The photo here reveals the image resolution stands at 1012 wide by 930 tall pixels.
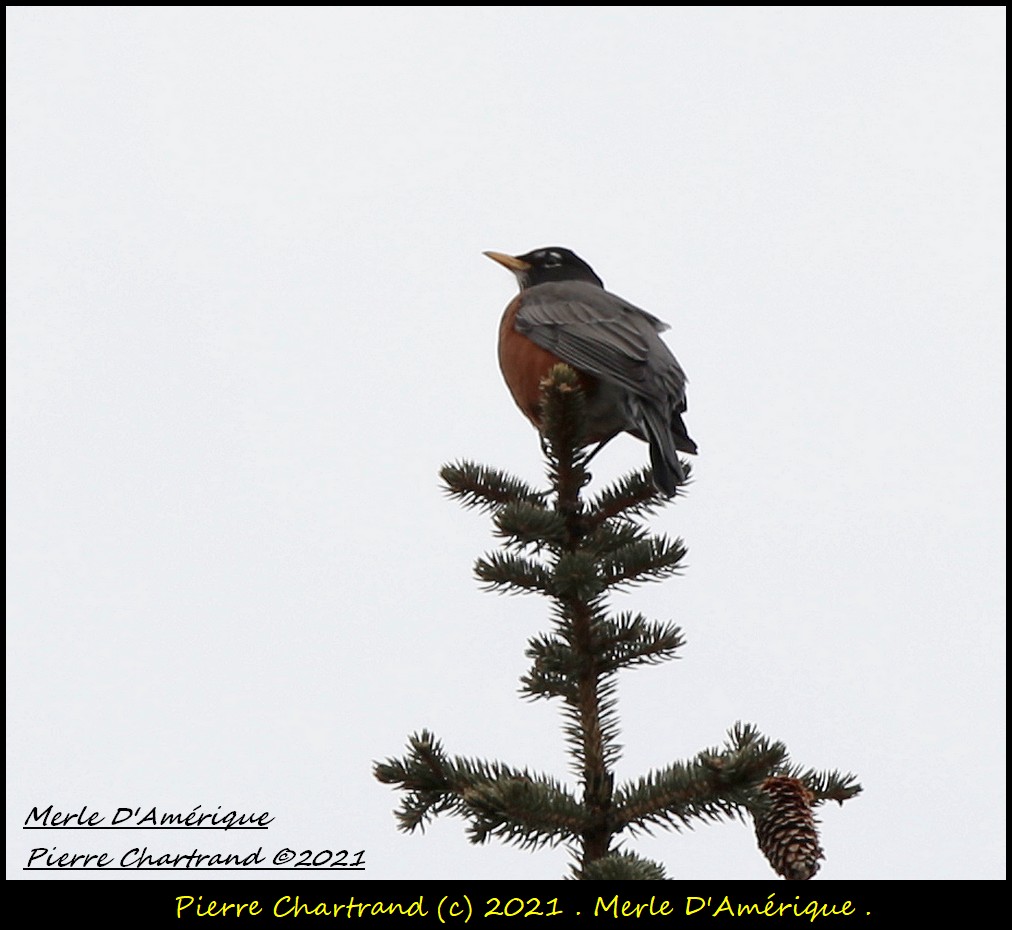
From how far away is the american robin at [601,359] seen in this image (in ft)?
15.1

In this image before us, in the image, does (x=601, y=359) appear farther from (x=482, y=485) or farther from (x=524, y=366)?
(x=482, y=485)

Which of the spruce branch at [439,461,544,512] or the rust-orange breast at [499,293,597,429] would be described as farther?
the rust-orange breast at [499,293,597,429]

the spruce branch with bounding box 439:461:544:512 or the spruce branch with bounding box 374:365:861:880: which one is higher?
the spruce branch with bounding box 439:461:544:512

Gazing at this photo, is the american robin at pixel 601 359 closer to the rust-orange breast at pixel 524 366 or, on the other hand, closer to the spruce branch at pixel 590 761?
the rust-orange breast at pixel 524 366

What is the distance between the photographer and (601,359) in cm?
481

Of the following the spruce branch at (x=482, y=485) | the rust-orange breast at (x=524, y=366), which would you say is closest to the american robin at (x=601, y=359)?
the rust-orange breast at (x=524, y=366)

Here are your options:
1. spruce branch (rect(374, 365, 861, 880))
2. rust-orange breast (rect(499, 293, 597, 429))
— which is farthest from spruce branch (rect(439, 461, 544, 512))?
rust-orange breast (rect(499, 293, 597, 429))

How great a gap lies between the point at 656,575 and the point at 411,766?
0.81 m

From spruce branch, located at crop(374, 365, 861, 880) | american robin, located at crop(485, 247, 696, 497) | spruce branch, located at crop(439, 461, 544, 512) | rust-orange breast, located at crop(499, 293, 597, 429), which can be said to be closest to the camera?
spruce branch, located at crop(374, 365, 861, 880)

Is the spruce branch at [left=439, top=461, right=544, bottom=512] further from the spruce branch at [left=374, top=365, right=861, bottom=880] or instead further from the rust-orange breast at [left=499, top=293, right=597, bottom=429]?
the rust-orange breast at [left=499, top=293, right=597, bottom=429]

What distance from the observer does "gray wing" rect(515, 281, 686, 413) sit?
15.4 feet

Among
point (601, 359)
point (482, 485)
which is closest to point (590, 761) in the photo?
point (482, 485)
